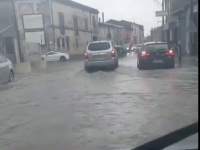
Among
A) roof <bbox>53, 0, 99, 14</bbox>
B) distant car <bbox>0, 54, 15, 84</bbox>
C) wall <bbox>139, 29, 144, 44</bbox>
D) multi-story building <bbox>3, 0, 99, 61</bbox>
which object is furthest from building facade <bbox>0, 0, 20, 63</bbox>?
wall <bbox>139, 29, 144, 44</bbox>

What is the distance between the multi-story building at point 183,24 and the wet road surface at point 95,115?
580 inches

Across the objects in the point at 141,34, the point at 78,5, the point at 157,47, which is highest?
the point at 78,5

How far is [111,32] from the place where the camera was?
232 ft

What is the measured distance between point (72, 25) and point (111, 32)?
932 inches

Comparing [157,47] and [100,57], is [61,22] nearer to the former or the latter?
[100,57]

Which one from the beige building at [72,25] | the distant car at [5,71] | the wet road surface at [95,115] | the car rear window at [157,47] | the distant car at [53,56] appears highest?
the beige building at [72,25]

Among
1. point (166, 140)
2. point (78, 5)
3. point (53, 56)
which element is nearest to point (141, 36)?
point (78, 5)

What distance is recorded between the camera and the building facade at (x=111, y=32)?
63878 millimetres

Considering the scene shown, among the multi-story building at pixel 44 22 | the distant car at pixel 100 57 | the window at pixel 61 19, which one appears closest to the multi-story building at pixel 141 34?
the multi-story building at pixel 44 22

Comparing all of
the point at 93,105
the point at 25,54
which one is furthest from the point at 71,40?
the point at 93,105

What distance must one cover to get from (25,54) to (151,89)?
23014 mm

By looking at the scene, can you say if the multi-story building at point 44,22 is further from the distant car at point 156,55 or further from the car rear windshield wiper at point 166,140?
the car rear windshield wiper at point 166,140

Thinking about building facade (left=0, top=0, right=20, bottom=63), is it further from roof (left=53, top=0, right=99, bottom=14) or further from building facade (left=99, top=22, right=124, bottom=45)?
building facade (left=99, top=22, right=124, bottom=45)

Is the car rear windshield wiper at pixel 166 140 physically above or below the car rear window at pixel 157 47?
below
